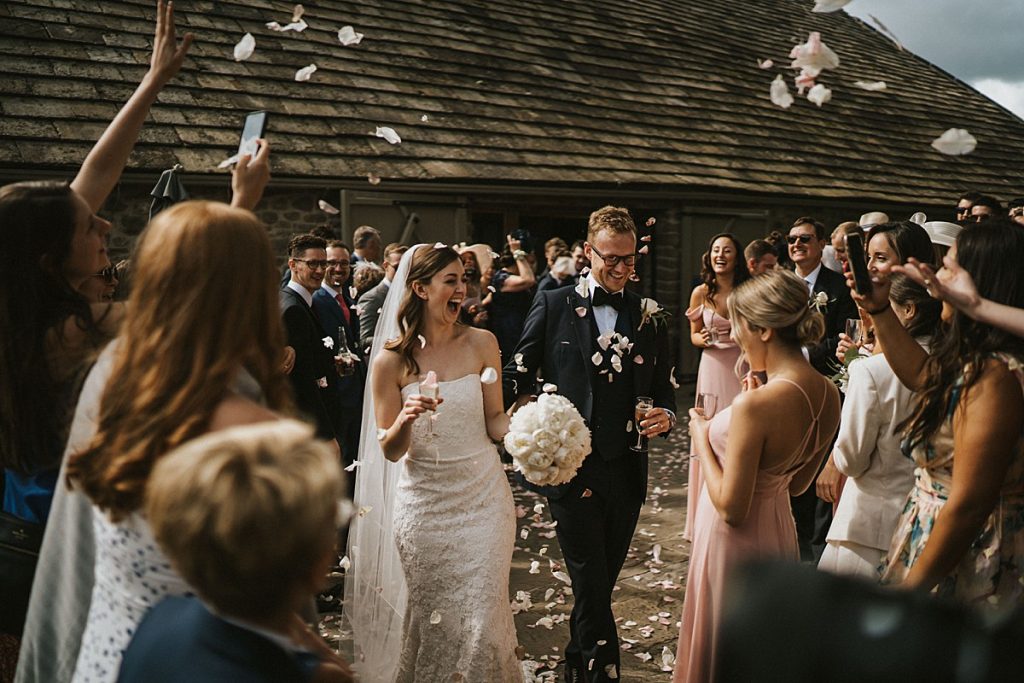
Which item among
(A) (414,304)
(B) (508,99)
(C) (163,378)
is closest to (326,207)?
(A) (414,304)

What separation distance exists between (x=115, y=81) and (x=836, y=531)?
9311 mm

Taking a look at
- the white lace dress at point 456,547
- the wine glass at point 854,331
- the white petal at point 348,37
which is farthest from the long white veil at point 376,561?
the white petal at point 348,37

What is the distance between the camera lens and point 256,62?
10773mm

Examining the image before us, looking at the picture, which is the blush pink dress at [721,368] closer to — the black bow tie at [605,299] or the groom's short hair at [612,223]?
the black bow tie at [605,299]

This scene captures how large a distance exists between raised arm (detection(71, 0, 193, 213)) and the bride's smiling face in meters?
1.58

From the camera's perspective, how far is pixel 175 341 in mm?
1752

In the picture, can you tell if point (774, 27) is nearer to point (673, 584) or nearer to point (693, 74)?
point (693, 74)

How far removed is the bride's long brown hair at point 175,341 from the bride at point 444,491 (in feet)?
5.60

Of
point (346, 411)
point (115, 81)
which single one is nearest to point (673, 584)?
point (346, 411)

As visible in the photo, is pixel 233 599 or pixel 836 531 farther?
pixel 836 531

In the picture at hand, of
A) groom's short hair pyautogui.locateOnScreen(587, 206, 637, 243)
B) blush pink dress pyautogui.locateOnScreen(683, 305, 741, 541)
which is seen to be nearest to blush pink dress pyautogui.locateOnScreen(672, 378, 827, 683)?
groom's short hair pyautogui.locateOnScreen(587, 206, 637, 243)

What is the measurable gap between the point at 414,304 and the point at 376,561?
1444 mm

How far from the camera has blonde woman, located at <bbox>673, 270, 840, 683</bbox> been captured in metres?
3.02

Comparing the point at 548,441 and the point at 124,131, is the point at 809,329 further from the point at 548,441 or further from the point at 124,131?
the point at 124,131
